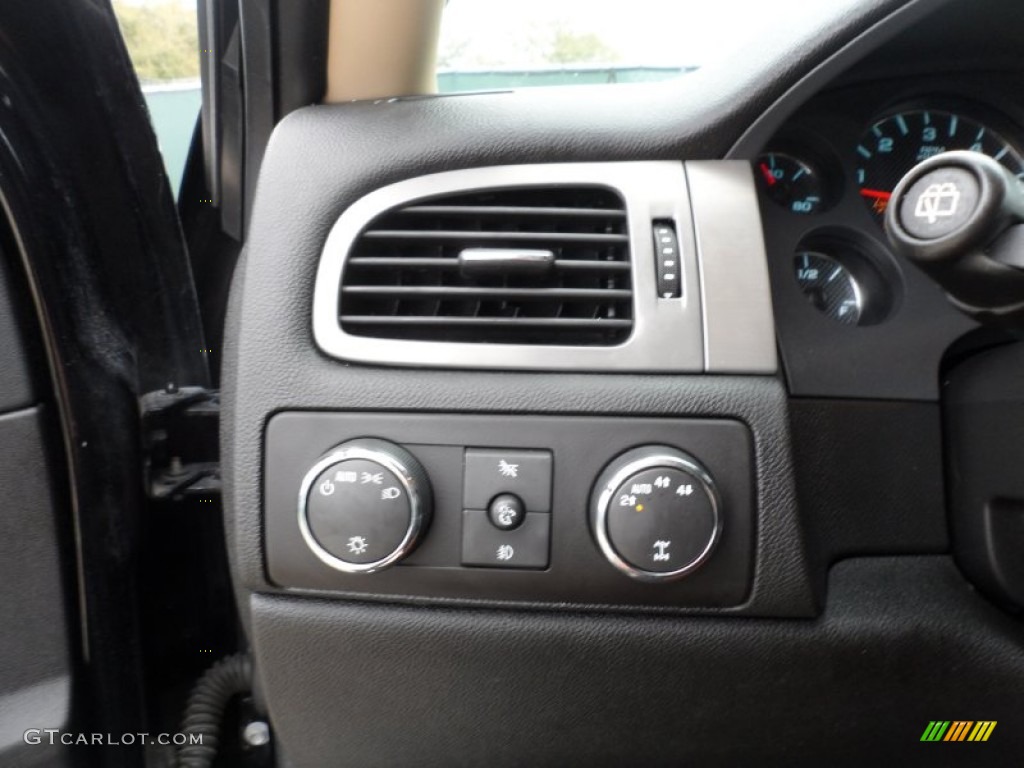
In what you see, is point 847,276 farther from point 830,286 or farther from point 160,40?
point 160,40

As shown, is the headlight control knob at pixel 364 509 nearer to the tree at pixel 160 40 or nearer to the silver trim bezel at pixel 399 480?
the silver trim bezel at pixel 399 480

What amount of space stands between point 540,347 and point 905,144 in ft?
1.86

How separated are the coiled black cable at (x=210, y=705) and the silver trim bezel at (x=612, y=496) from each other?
2.15 ft

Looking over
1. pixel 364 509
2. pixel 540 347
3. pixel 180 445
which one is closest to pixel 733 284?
pixel 540 347

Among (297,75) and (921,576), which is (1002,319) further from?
(297,75)

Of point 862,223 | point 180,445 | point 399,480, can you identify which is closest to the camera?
point 399,480

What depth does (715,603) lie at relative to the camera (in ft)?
2.80

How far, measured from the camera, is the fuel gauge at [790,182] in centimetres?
99

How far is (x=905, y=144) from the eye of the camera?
103 cm

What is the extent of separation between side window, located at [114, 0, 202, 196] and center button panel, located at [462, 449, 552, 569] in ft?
2.13

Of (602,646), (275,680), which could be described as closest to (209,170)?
(275,680)

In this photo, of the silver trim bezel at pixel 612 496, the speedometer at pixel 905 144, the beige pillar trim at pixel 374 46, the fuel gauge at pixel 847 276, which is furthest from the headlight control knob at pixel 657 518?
the beige pillar trim at pixel 374 46

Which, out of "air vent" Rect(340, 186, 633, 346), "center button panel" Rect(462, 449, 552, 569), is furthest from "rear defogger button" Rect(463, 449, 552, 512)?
"air vent" Rect(340, 186, 633, 346)

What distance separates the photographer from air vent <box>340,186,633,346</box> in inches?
33.6
